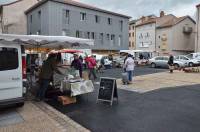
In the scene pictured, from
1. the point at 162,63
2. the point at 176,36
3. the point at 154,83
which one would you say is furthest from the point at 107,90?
the point at 176,36

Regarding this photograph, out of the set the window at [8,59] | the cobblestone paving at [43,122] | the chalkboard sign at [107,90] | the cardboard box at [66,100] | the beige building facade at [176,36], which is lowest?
the cobblestone paving at [43,122]

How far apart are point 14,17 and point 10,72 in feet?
128

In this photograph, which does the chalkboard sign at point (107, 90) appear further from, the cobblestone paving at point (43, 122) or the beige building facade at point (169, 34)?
the beige building facade at point (169, 34)

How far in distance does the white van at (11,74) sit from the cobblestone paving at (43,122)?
1.83ft

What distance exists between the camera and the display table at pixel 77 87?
8500 mm

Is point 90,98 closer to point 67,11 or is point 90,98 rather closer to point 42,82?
point 42,82

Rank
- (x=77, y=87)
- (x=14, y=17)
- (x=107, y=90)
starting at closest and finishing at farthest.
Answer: (x=107, y=90) < (x=77, y=87) < (x=14, y=17)

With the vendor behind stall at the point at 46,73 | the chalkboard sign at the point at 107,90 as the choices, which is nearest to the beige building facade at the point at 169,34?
the chalkboard sign at the point at 107,90

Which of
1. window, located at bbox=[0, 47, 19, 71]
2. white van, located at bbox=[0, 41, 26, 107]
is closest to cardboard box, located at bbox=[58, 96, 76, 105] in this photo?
white van, located at bbox=[0, 41, 26, 107]

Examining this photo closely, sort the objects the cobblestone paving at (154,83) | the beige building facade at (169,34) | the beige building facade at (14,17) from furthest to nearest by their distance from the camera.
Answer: the beige building facade at (169,34) < the beige building facade at (14,17) < the cobblestone paving at (154,83)

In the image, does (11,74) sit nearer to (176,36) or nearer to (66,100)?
(66,100)

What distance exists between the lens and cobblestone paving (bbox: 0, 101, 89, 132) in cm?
579

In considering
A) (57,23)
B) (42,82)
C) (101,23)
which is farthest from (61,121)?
(101,23)

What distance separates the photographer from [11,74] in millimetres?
7211
